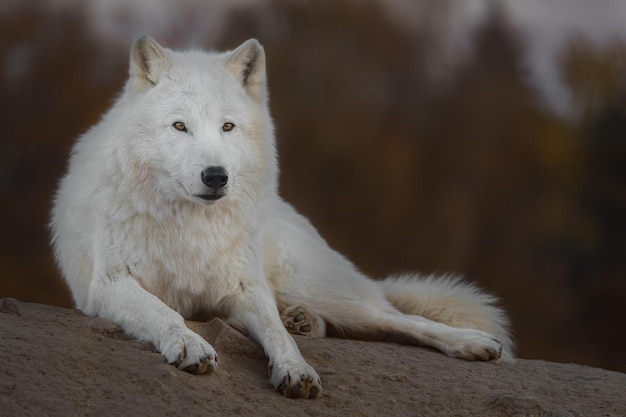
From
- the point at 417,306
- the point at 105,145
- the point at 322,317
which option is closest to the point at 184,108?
the point at 105,145

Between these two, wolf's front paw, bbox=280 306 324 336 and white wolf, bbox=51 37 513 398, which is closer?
white wolf, bbox=51 37 513 398

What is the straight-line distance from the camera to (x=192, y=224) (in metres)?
4.67

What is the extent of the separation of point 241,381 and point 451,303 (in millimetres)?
1964

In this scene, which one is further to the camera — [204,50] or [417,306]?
[417,306]

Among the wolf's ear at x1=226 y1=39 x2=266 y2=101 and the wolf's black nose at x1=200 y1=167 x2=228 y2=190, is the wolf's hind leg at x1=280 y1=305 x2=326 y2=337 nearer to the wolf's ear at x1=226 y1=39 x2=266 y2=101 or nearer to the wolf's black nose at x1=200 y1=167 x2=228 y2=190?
the wolf's black nose at x1=200 y1=167 x2=228 y2=190

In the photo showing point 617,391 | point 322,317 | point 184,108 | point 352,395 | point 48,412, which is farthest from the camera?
point 322,317

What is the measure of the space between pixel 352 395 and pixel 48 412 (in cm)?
145

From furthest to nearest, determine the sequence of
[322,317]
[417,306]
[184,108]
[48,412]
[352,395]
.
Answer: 1. [417,306]
2. [322,317]
3. [184,108]
4. [352,395]
5. [48,412]

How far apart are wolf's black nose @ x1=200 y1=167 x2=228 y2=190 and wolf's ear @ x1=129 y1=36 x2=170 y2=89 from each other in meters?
0.73

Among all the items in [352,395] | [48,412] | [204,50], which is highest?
[204,50]

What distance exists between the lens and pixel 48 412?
331cm

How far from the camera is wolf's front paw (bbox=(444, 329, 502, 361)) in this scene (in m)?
4.95

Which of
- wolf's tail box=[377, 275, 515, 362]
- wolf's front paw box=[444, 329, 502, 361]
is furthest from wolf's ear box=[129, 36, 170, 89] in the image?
wolf's front paw box=[444, 329, 502, 361]

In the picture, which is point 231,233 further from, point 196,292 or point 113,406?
point 113,406
